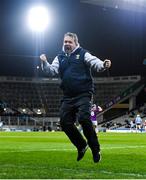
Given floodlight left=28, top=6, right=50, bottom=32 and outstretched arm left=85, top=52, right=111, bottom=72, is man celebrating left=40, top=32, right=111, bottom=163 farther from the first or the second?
floodlight left=28, top=6, right=50, bottom=32

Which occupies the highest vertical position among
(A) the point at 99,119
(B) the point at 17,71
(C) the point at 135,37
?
(C) the point at 135,37

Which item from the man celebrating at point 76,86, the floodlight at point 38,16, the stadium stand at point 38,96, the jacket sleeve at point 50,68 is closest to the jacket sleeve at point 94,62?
the man celebrating at point 76,86

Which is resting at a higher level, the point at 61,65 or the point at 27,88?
the point at 61,65

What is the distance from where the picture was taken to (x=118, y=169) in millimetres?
6762

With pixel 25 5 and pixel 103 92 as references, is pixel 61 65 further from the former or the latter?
pixel 103 92

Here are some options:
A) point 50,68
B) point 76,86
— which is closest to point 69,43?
point 50,68

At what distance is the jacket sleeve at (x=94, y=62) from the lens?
266 inches

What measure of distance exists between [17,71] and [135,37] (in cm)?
1972

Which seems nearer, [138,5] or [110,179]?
[110,179]

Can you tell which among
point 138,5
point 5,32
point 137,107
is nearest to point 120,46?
point 137,107

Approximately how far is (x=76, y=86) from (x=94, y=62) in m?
0.50

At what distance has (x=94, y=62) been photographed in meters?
6.93

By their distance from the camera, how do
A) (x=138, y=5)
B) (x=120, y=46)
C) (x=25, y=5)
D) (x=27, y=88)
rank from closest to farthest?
(x=138, y=5)
(x=25, y=5)
(x=120, y=46)
(x=27, y=88)

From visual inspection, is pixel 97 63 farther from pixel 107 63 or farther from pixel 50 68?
pixel 50 68
